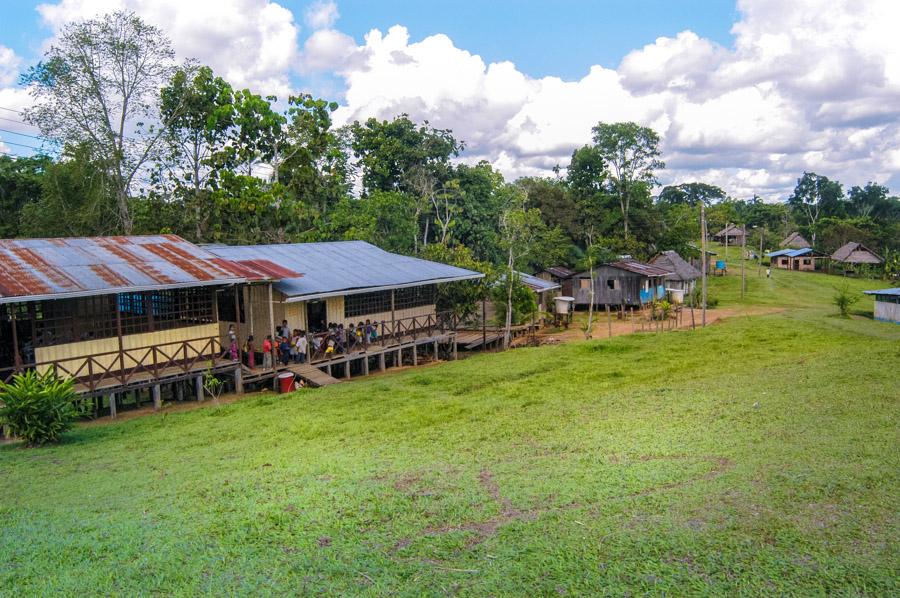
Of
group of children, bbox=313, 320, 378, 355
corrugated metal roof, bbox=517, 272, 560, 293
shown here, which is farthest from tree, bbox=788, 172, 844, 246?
group of children, bbox=313, 320, 378, 355

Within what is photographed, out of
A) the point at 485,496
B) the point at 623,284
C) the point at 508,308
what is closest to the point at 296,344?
the point at 508,308

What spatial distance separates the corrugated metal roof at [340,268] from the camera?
61.7 feet

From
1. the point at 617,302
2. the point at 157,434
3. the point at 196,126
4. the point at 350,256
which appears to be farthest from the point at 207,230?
the point at 617,302

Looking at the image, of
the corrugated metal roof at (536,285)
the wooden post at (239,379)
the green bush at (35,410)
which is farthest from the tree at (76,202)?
the corrugated metal roof at (536,285)

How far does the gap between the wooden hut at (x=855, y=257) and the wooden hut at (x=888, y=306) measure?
26.3 m

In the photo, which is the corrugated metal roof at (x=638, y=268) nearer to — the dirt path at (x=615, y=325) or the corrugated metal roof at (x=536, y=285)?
the dirt path at (x=615, y=325)

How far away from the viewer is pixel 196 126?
30188mm

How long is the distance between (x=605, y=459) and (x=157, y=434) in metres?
8.67

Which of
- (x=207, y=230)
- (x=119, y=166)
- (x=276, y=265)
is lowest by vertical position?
(x=276, y=265)

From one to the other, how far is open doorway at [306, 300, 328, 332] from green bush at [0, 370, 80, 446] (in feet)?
27.7

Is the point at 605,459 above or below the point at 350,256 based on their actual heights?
below

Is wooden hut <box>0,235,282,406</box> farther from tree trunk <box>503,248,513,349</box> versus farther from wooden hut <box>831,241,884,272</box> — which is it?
wooden hut <box>831,241,884,272</box>

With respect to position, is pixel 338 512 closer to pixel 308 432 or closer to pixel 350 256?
pixel 308 432

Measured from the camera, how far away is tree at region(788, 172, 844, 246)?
8569 cm
